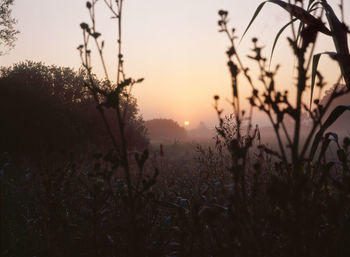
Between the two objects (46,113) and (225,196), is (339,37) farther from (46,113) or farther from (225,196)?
(46,113)

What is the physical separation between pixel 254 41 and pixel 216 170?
338 cm

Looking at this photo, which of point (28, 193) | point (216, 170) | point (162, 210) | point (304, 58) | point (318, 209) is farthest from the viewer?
point (28, 193)

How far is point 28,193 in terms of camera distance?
248 inches

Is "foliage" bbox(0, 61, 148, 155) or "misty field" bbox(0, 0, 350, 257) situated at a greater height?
"foliage" bbox(0, 61, 148, 155)

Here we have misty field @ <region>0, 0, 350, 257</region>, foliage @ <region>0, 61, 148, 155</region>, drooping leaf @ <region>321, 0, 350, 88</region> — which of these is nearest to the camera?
misty field @ <region>0, 0, 350, 257</region>

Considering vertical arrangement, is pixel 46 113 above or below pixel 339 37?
above

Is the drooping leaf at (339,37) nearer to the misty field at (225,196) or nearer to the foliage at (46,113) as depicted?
the misty field at (225,196)

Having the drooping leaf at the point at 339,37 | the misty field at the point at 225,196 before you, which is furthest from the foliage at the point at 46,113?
the drooping leaf at the point at 339,37

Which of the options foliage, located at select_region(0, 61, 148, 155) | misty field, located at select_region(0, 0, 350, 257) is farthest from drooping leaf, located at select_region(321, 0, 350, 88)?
foliage, located at select_region(0, 61, 148, 155)

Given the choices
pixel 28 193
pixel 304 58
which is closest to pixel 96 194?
pixel 304 58

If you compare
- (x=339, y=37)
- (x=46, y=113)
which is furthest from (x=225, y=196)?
(x=46, y=113)

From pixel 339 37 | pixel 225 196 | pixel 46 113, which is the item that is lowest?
pixel 225 196

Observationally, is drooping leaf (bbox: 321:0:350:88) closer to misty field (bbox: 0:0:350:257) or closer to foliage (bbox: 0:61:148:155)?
misty field (bbox: 0:0:350:257)

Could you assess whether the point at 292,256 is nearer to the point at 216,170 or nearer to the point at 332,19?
the point at 332,19
